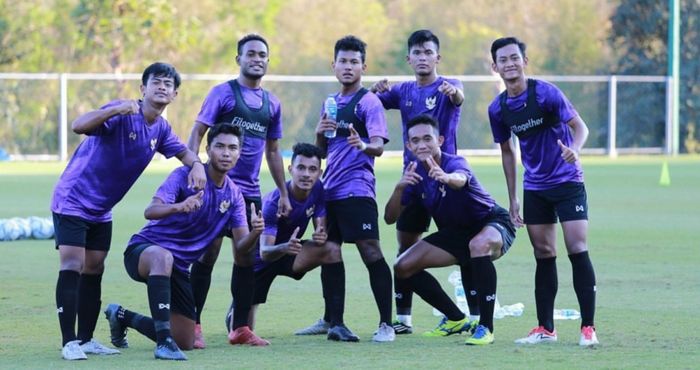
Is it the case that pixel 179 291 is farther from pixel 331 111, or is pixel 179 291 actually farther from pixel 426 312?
pixel 426 312

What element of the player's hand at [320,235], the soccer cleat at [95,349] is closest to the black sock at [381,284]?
the player's hand at [320,235]

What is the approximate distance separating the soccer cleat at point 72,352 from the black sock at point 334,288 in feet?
6.14

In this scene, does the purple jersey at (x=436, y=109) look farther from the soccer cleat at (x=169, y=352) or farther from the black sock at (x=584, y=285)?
the soccer cleat at (x=169, y=352)

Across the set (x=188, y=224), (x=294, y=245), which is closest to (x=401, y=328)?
(x=294, y=245)

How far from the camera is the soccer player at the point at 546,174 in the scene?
9461 millimetres

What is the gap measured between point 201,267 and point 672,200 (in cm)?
1498

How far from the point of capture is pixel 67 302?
29.0 feet

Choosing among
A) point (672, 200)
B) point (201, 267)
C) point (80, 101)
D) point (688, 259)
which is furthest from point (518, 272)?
point (80, 101)

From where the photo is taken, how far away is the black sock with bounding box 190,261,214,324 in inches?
384

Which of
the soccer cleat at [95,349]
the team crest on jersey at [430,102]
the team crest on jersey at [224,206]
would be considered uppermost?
the team crest on jersey at [430,102]

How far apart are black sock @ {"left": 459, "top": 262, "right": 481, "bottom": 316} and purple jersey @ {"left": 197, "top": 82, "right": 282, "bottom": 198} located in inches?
64.2

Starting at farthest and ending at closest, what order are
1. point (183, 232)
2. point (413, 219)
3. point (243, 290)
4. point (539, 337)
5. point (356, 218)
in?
point (413, 219), point (356, 218), point (243, 290), point (539, 337), point (183, 232)

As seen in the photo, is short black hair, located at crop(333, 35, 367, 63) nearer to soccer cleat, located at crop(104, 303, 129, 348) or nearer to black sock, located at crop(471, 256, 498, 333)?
black sock, located at crop(471, 256, 498, 333)

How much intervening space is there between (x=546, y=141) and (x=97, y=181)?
3.04 m
